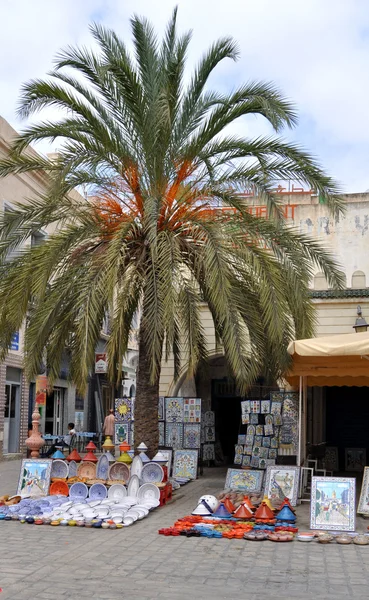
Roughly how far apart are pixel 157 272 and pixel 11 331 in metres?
2.73

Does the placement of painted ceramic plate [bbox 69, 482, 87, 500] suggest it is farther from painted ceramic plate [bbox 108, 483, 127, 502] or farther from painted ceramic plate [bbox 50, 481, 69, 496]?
painted ceramic plate [bbox 108, 483, 127, 502]

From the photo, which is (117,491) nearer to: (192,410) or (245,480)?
(245,480)

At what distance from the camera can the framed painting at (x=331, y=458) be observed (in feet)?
58.0

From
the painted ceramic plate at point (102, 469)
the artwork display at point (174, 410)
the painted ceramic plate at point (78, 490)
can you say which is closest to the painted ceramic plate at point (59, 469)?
the painted ceramic plate at point (102, 469)

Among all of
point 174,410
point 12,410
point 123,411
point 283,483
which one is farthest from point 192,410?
point 12,410

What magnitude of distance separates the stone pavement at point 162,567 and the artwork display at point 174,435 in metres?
6.71

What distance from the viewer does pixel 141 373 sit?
12859mm

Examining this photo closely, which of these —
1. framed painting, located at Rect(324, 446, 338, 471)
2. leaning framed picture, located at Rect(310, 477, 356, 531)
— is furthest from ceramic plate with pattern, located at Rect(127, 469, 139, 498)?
framed painting, located at Rect(324, 446, 338, 471)

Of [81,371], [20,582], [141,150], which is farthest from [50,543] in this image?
[141,150]

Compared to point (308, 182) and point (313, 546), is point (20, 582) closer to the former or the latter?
point (313, 546)

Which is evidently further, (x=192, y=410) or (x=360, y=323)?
(x=360, y=323)

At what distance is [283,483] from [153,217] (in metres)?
4.65

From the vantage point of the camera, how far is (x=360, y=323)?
17.4m

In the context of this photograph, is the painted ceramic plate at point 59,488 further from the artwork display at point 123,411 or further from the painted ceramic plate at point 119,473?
the artwork display at point 123,411
